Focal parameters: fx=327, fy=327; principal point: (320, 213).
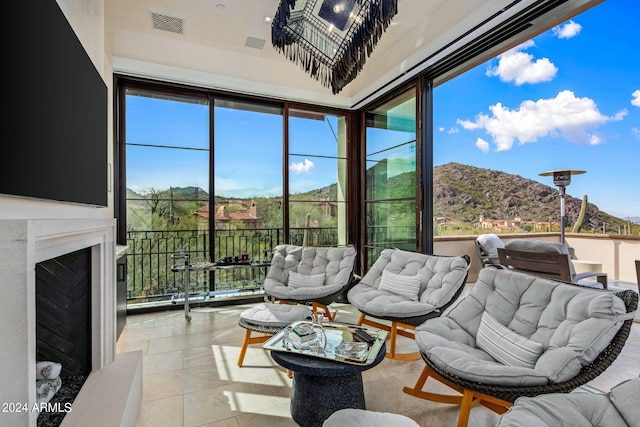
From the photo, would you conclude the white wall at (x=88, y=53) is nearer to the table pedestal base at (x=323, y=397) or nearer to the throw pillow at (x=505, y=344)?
the table pedestal base at (x=323, y=397)

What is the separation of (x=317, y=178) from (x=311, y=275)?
1.81 metres

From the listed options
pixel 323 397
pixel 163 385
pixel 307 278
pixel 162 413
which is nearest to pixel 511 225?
pixel 307 278

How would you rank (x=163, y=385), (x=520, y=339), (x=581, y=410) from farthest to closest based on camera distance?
(x=163, y=385)
(x=520, y=339)
(x=581, y=410)

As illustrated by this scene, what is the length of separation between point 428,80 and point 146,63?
127 inches

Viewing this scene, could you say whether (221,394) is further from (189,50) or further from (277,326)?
(189,50)

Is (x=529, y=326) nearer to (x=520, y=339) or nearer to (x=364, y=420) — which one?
(x=520, y=339)

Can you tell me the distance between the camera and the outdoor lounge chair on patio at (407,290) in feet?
8.64

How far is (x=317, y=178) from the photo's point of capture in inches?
195

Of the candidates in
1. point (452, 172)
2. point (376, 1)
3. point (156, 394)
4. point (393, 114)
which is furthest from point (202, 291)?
point (452, 172)

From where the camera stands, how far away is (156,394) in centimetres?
213

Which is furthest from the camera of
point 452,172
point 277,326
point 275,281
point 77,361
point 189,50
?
point 452,172

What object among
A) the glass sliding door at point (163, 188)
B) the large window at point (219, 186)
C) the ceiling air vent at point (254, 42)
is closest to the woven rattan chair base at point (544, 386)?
the large window at point (219, 186)

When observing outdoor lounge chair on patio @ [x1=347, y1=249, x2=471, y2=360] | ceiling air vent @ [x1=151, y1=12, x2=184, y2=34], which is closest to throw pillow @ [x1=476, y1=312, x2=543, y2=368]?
outdoor lounge chair on patio @ [x1=347, y1=249, x2=471, y2=360]

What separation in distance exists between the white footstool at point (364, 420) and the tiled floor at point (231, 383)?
71 centimetres
